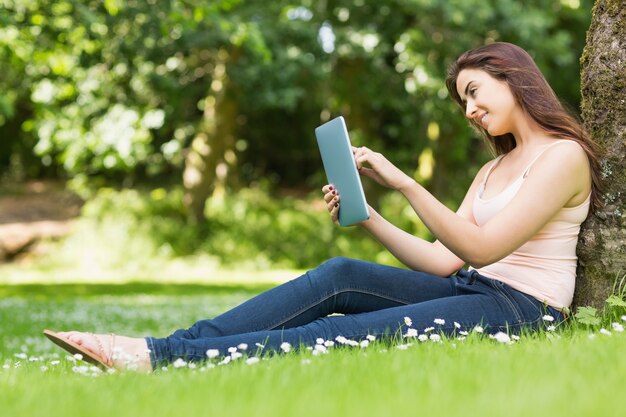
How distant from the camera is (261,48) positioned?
33.7 ft

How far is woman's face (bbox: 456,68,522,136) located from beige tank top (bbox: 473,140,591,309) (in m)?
0.28

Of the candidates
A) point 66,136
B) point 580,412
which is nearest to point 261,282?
point 66,136

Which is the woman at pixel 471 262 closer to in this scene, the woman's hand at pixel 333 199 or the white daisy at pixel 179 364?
the woman's hand at pixel 333 199

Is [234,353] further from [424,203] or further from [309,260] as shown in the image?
[309,260]

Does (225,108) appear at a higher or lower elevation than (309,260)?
higher

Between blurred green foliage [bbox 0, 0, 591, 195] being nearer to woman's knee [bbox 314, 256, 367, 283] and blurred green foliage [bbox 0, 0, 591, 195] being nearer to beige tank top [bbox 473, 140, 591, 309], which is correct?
woman's knee [bbox 314, 256, 367, 283]

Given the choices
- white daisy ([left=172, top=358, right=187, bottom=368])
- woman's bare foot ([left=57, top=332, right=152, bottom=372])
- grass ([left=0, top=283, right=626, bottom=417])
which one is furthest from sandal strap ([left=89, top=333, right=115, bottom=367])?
white daisy ([left=172, top=358, right=187, bottom=368])

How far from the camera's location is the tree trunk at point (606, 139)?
419 cm

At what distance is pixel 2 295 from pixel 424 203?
12456 millimetres

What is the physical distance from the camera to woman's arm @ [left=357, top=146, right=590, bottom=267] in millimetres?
3676

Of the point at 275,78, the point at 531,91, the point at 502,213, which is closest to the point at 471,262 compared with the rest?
the point at 502,213

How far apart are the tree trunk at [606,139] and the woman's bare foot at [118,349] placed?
2.18 metres

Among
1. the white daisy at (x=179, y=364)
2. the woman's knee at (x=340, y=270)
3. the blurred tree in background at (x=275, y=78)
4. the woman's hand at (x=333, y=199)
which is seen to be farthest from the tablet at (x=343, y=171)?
the blurred tree in background at (x=275, y=78)

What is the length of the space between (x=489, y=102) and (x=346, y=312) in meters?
1.23
